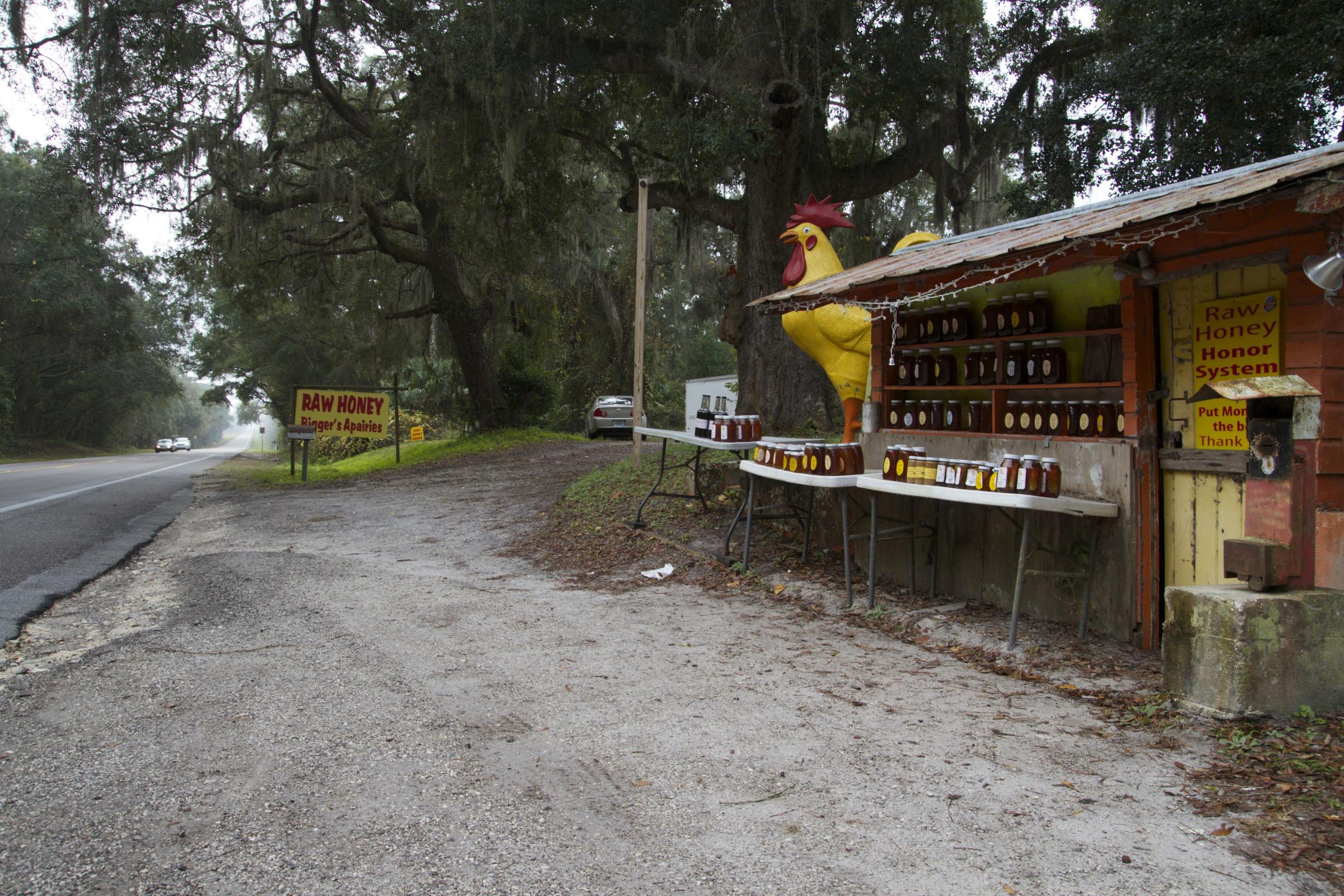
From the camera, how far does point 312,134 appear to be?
699 inches

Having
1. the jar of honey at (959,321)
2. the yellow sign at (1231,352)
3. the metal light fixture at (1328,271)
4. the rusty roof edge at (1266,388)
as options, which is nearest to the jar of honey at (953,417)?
the jar of honey at (959,321)

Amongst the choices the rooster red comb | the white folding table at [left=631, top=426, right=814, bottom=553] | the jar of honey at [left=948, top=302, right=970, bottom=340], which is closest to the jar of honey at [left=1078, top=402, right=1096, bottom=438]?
the jar of honey at [left=948, top=302, right=970, bottom=340]

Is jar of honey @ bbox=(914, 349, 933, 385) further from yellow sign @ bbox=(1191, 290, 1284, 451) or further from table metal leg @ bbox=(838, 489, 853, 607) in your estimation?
yellow sign @ bbox=(1191, 290, 1284, 451)

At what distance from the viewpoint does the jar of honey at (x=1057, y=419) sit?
18.5 ft

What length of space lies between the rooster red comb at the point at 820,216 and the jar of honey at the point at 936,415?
7.28 ft

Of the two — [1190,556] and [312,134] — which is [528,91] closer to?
[312,134]

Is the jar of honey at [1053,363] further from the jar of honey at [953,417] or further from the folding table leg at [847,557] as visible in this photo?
the folding table leg at [847,557]

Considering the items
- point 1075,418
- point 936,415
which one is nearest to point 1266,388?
point 1075,418

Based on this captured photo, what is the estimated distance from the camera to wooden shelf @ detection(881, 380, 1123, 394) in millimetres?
5445

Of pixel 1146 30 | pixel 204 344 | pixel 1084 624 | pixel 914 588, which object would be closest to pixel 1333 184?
pixel 1084 624

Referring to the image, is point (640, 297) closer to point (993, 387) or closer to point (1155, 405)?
point (993, 387)

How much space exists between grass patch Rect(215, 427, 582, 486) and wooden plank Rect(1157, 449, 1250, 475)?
14.2 metres

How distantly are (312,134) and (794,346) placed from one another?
1199cm

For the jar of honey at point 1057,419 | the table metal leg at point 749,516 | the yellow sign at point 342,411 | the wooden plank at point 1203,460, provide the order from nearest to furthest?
the wooden plank at point 1203,460 → the jar of honey at point 1057,419 → the table metal leg at point 749,516 → the yellow sign at point 342,411
